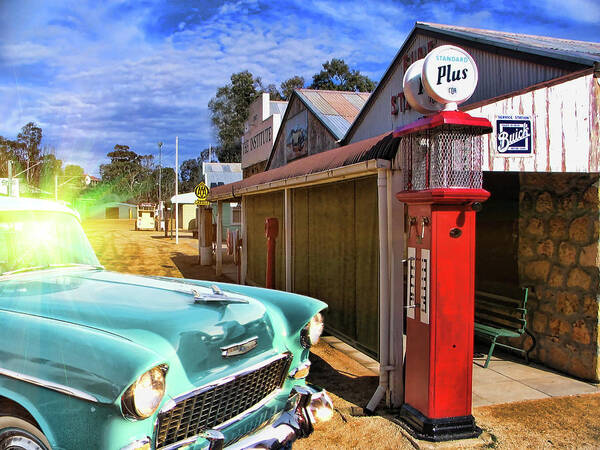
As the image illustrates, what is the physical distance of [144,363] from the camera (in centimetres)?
214

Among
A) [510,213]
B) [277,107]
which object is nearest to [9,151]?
[277,107]

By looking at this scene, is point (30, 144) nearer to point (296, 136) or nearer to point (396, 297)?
point (296, 136)

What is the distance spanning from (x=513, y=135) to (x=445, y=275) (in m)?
1.70

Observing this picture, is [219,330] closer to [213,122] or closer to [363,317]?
[363,317]

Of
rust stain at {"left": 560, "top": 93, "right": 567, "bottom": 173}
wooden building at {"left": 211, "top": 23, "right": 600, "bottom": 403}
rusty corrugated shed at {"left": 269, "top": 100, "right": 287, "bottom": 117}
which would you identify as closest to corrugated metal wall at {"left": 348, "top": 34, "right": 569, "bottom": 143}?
wooden building at {"left": 211, "top": 23, "right": 600, "bottom": 403}

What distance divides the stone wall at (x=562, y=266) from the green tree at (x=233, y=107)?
45307mm

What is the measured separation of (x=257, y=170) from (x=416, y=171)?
59.9 feet

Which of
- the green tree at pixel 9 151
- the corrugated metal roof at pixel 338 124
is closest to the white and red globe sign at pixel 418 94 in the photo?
the corrugated metal roof at pixel 338 124

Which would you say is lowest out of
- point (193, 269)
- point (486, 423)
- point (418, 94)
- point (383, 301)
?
point (486, 423)

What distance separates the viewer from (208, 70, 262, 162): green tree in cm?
4962

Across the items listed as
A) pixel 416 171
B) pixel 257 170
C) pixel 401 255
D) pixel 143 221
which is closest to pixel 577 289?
pixel 401 255

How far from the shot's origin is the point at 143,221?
37.9m

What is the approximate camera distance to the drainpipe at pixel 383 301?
4.45 m

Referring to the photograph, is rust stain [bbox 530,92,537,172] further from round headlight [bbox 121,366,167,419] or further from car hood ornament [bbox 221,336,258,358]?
round headlight [bbox 121,366,167,419]
